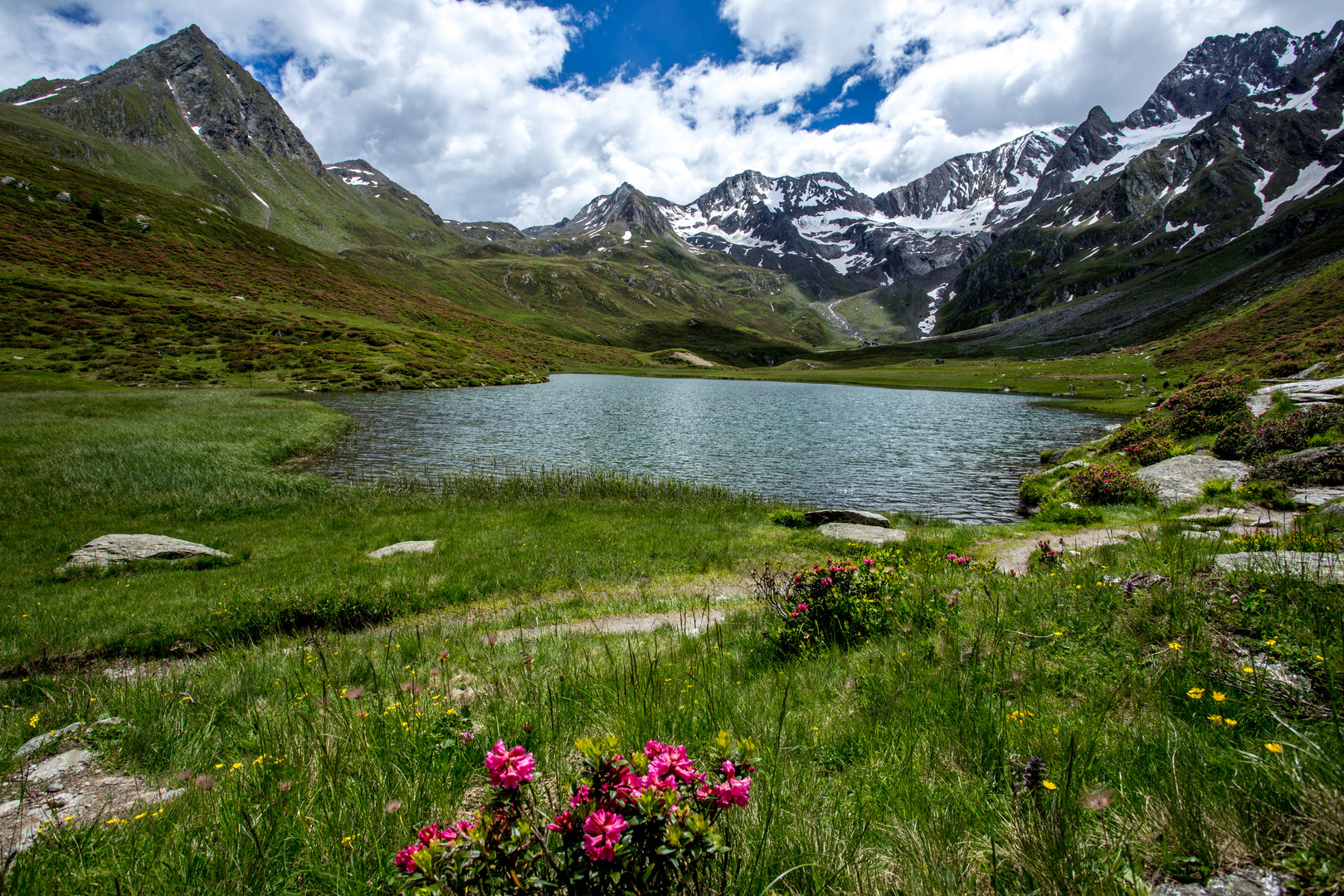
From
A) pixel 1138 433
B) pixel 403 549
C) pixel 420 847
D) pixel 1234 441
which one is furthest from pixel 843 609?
pixel 1138 433

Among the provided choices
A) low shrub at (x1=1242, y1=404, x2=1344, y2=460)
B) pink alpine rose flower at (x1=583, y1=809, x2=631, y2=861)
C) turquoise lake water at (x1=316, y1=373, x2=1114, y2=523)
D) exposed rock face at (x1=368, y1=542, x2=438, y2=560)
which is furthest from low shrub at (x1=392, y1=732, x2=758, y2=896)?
low shrub at (x1=1242, y1=404, x2=1344, y2=460)

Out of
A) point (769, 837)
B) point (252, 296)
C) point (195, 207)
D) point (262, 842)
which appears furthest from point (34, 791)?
point (195, 207)

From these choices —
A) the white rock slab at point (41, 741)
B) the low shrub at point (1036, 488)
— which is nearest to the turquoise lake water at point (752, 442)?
the low shrub at point (1036, 488)

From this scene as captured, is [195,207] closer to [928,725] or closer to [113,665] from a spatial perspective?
[113,665]

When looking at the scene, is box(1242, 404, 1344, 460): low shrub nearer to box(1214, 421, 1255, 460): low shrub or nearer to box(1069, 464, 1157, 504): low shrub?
box(1214, 421, 1255, 460): low shrub

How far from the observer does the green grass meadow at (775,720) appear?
2.74 m

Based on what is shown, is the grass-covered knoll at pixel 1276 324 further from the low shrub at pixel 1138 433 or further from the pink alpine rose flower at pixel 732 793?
the pink alpine rose flower at pixel 732 793

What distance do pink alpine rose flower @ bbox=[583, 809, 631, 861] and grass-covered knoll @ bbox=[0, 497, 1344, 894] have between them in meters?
0.82

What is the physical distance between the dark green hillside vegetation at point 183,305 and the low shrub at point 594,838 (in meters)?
87.2

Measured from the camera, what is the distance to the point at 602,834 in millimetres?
2049

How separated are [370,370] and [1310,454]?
9718 cm

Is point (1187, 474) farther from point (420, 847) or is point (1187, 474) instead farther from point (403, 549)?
point (403, 549)

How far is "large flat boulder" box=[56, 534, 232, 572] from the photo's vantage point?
14032 millimetres

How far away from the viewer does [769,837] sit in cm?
308
